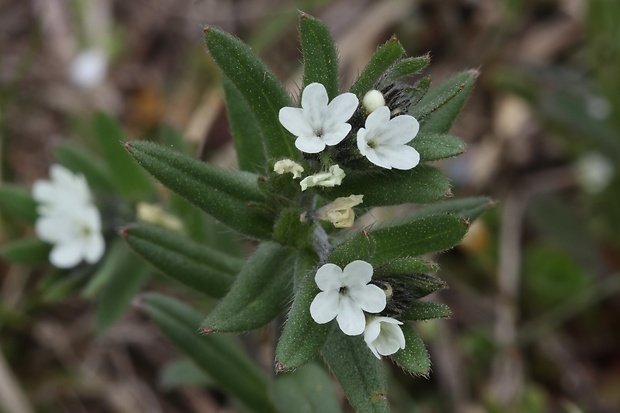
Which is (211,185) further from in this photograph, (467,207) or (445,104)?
(467,207)

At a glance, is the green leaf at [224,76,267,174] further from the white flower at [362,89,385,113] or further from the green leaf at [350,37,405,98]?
the white flower at [362,89,385,113]

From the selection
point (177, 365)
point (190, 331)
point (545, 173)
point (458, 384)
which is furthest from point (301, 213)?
point (545, 173)

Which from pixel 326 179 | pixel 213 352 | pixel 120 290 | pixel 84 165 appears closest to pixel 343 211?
pixel 326 179

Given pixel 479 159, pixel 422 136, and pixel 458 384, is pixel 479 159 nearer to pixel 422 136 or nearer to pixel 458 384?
pixel 458 384

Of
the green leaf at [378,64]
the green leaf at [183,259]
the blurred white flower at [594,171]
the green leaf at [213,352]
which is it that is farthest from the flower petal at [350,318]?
the blurred white flower at [594,171]

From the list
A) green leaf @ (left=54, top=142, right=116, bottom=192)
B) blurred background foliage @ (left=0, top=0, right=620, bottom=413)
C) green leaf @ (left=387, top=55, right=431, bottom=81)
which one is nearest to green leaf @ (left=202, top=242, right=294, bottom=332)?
green leaf @ (left=387, top=55, right=431, bottom=81)
